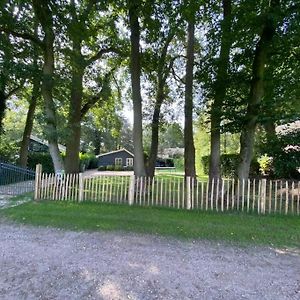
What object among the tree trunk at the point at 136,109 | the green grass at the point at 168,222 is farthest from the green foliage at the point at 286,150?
the tree trunk at the point at 136,109

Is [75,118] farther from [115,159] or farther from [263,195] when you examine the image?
[115,159]

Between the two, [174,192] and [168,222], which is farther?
[174,192]

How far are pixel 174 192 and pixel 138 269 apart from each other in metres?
5.46

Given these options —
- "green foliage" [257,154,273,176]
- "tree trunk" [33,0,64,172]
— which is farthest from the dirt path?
"green foliage" [257,154,273,176]

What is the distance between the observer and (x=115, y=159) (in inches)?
1956

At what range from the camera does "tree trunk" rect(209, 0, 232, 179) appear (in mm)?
11781

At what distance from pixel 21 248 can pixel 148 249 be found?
2.47 meters

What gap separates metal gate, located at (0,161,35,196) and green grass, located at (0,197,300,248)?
3579 millimetres

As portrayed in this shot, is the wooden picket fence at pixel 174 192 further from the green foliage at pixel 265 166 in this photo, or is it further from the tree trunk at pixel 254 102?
the green foliage at pixel 265 166

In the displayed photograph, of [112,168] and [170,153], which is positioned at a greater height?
[170,153]

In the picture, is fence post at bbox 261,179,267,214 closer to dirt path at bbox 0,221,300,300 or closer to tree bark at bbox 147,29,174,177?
dirt path at bbox 0,221,300,300

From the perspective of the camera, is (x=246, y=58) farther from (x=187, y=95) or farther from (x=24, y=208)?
(x=24, y=208)

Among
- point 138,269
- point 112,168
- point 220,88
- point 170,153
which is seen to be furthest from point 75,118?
point 170,153

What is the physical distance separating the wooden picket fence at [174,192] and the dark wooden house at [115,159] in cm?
3787
